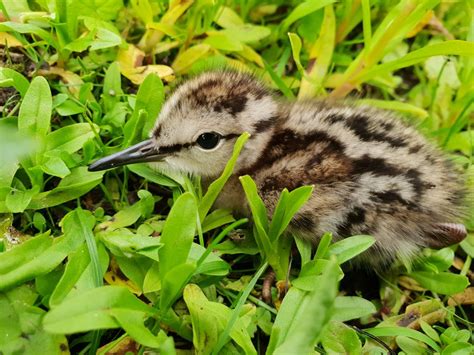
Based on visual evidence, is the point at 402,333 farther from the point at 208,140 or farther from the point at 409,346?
the point at 208,140

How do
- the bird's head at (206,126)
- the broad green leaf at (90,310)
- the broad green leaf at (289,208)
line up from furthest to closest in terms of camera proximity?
1. the bird's head at (206,126)
2. the broad green leaf at (289,208)
3. the broad green leaf at (90,310)

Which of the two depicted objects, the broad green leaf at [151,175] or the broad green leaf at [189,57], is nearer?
the broad green leaf at [151,175]

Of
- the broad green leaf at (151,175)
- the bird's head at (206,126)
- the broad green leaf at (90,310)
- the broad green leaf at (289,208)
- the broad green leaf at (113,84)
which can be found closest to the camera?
the broad green leaf at (90,310)

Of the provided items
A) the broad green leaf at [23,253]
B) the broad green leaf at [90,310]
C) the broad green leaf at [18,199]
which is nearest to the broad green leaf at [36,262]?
the broad green leaf at [23,253]

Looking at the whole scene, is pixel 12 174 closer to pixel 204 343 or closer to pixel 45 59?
pixel 45 59

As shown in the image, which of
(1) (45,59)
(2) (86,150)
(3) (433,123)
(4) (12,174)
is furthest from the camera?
(3) (433,123)

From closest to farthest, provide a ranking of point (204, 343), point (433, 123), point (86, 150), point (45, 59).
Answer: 1. point (204, 343)
2. point (86, 150)
3. point (45, 59)
4. point (433, 123)

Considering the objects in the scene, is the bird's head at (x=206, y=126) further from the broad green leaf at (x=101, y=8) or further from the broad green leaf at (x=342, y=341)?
the broad green leaf at (x=342, y=341)

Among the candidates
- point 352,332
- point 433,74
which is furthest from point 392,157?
point 433,74
